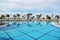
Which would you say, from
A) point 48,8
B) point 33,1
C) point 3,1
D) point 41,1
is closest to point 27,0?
point 33,1

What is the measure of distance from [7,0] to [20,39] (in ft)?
13.3

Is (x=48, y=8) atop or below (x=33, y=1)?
below

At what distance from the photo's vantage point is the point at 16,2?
7980 millimetres

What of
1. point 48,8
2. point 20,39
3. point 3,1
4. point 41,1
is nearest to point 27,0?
point 41,1

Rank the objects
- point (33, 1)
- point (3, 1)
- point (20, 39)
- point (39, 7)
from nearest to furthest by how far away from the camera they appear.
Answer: point (20, 39), point (3, 1), point (33, 1), point (39, 7)

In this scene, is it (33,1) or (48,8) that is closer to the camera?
(33,1)

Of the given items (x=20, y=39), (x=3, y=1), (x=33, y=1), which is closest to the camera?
(x=20, y=39)

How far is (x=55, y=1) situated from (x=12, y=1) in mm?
3516

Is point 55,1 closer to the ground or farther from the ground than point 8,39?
farther from the ground

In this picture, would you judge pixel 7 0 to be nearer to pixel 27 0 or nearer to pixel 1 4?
pixel 1 4

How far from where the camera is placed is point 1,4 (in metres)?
7.88

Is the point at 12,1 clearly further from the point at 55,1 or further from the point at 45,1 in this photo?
the point at 55,1

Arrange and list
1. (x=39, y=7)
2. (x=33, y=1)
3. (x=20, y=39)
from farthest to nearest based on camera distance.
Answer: (x=39, y=7), (x=33, y=1), (x=20, y=39)

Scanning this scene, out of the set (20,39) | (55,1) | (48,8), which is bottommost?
(20,39)
